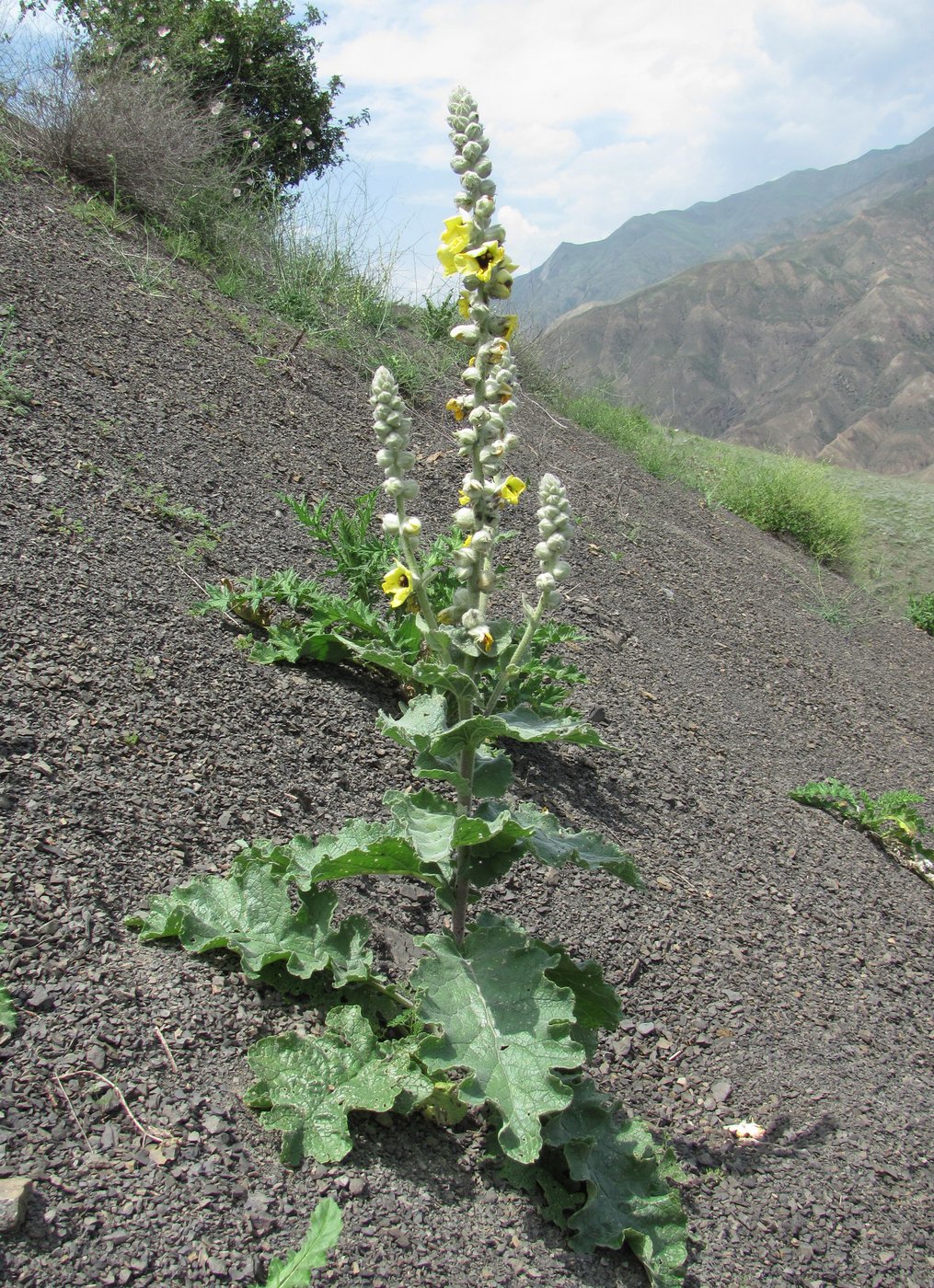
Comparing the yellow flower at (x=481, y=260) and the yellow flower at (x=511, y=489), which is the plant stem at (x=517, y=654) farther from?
the yellow flower at (x=481, y=260)

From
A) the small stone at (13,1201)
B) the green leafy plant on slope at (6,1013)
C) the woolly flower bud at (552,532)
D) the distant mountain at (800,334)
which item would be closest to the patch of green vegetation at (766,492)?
the woolly flower bud at (552,532)

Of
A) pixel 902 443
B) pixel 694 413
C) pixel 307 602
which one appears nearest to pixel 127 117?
pixel 307 602

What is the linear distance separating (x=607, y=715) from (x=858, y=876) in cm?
112

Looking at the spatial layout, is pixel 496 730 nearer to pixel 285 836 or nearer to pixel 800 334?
pixel 285 836

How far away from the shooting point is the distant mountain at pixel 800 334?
2959cm

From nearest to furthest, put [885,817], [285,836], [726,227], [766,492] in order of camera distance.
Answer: [285,836] < [885,817] < [766,492] < [726,227]

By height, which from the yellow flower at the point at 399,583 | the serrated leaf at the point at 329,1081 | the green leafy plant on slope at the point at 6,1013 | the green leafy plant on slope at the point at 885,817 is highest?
the yellow flower at the point at 399,583

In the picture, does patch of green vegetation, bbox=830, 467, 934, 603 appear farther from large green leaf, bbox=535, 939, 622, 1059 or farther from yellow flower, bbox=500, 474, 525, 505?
yellow flower, bbox=500, 474, 525, 505

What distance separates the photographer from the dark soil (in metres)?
1.39

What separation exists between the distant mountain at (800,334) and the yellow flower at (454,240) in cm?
2631

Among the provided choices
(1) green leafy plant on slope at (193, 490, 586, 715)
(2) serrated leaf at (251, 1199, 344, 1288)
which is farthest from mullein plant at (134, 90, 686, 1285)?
(1) green leafy plant on slope at (193, 490, 586, 715)

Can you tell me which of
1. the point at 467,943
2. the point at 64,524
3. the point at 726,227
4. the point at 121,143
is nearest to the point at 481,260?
the point at 467,943

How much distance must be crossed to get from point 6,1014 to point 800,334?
3955 cm

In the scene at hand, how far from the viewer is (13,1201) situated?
46.1 inches
